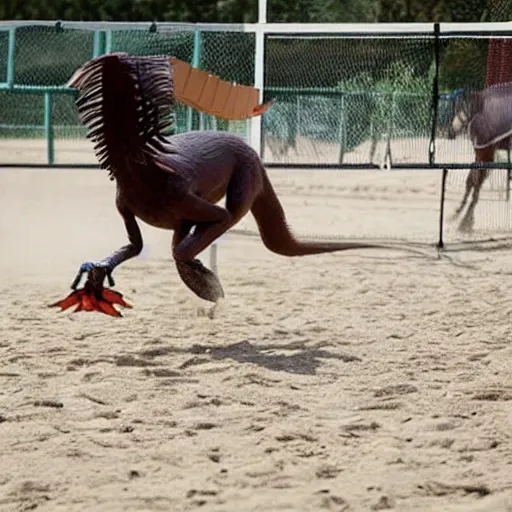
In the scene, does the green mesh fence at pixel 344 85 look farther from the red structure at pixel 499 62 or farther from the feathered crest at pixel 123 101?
the feathered crest at pixel 123 101

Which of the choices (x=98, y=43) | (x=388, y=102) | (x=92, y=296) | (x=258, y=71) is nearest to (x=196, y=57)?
(x=258, y=71)

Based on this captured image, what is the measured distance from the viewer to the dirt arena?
357 cm

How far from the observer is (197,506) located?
3.38m

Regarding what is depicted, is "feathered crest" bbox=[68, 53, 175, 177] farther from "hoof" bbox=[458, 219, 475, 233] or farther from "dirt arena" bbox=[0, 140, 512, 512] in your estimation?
"hoof" bbox=[458, 219, 475, 233]

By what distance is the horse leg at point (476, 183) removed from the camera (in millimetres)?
9688

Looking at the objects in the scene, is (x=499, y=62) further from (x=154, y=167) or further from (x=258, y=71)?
(x=154, y=167)

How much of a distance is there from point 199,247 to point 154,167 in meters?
0.45

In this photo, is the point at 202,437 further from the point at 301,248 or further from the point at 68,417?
the point at 301,248

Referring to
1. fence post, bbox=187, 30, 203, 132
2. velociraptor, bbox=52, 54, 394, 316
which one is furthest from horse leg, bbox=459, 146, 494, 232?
velociraptor, bbox=52, 54, 394, 316

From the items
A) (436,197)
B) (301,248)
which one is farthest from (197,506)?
(436,197)

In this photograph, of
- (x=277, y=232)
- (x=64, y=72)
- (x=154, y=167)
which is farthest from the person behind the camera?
(x=64, y=72)

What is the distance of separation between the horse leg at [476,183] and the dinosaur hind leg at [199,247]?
4.68 meters

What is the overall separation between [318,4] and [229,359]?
71.8 feet

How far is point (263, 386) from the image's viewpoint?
4848 millimetres
